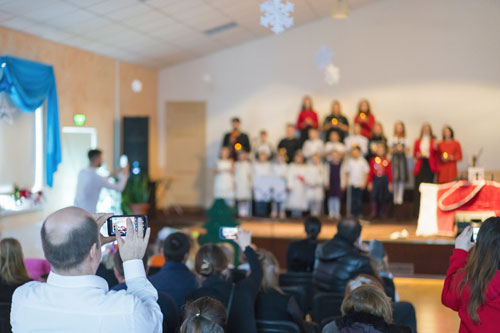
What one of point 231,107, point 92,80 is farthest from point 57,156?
point 231,107

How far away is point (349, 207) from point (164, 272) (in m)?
7.90

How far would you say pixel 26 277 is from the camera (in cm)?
346

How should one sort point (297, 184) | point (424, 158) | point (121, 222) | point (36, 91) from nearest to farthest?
point (121, 222), point (36, 91), point (424, 158), point (297, 184)

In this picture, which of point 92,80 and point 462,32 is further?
point 462,32

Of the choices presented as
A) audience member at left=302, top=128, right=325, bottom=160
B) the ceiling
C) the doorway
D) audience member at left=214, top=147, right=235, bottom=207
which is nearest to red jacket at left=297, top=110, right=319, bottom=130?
audience member at left=302, top=128, right=325, bottom=160

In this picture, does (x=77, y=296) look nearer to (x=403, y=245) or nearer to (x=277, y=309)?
(x=277, y=309)

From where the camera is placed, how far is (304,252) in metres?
5.12

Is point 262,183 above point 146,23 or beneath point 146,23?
beneath

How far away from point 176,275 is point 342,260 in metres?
1.36

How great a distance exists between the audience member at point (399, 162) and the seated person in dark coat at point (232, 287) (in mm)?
7512

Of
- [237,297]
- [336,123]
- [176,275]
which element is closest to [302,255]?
[176,275]

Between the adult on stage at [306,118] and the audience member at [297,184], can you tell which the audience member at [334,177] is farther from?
the adult on stage at [306,118]

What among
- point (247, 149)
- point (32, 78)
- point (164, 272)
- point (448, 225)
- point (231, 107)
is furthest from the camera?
point (231, 107)

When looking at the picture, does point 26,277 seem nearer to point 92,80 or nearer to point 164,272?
point 164,272
